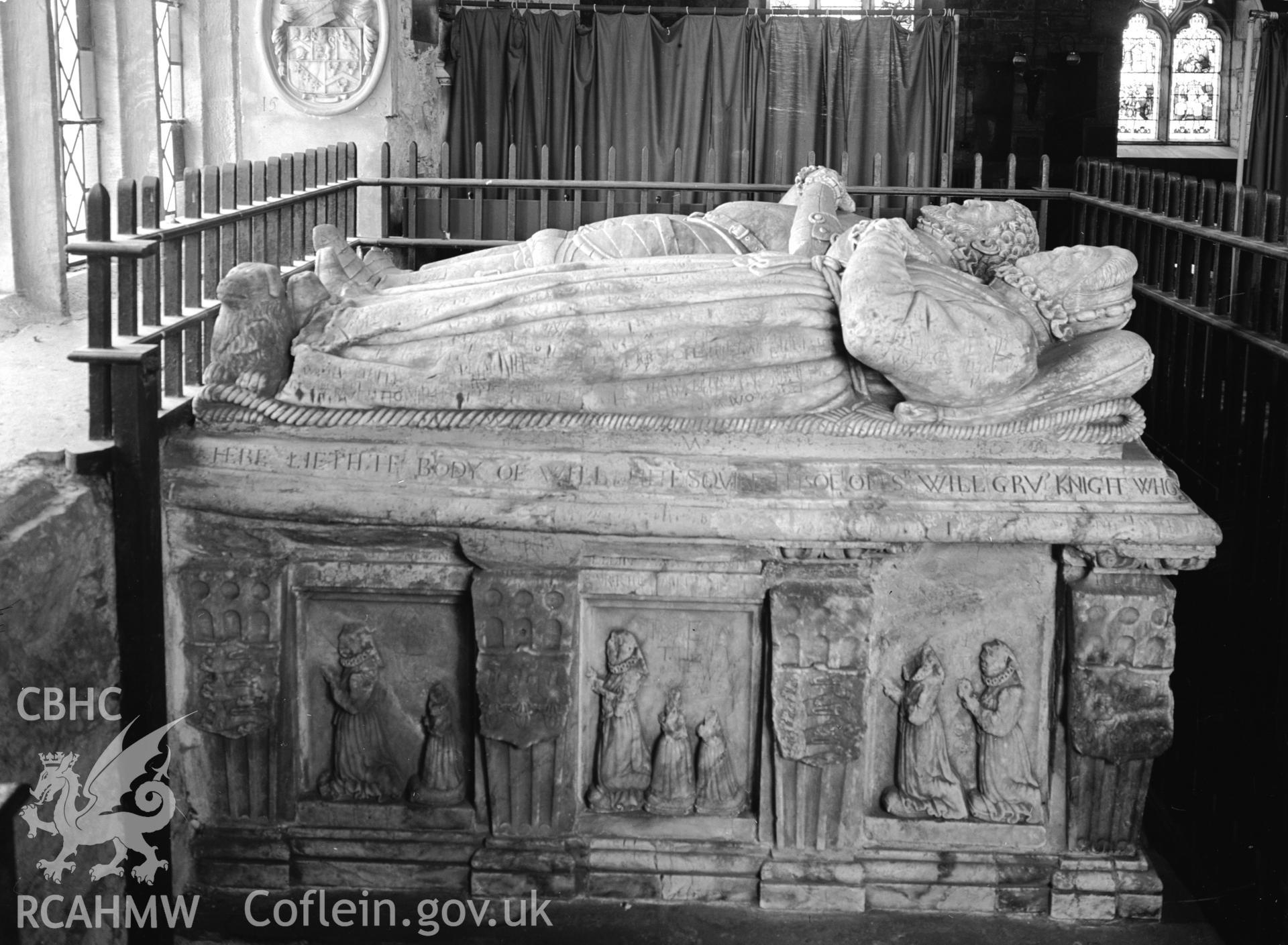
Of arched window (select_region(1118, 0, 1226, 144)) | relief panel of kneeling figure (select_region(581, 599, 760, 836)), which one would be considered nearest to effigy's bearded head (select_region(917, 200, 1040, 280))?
relief panel of kneeling figure (select_region(581, 599, 760, 836))

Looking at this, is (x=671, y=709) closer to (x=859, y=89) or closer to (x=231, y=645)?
(x=231, y=645)

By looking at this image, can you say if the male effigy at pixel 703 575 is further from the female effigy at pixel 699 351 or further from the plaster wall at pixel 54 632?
the plaster wall at pixel 54 632

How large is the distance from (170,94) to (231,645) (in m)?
4.66

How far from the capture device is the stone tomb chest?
343cm

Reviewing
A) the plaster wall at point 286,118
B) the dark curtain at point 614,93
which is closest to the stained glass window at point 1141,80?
the dark curtain at point 614,93

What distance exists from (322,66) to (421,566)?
4.86 m

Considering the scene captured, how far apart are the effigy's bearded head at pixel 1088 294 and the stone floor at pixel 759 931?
4.61 ft

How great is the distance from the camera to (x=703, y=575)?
11.6ft

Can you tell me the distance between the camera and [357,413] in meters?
3.54

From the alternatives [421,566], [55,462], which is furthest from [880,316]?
[55,462]

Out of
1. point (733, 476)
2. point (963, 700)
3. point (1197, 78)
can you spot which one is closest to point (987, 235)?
point (733, 476)

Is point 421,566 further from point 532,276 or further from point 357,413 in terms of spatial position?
point 532,276

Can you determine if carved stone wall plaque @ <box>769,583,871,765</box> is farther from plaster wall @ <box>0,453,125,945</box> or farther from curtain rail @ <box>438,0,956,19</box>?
curtain rail @ <box>438,0,956,19</box>

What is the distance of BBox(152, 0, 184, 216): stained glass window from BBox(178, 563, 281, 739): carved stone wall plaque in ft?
12.9
